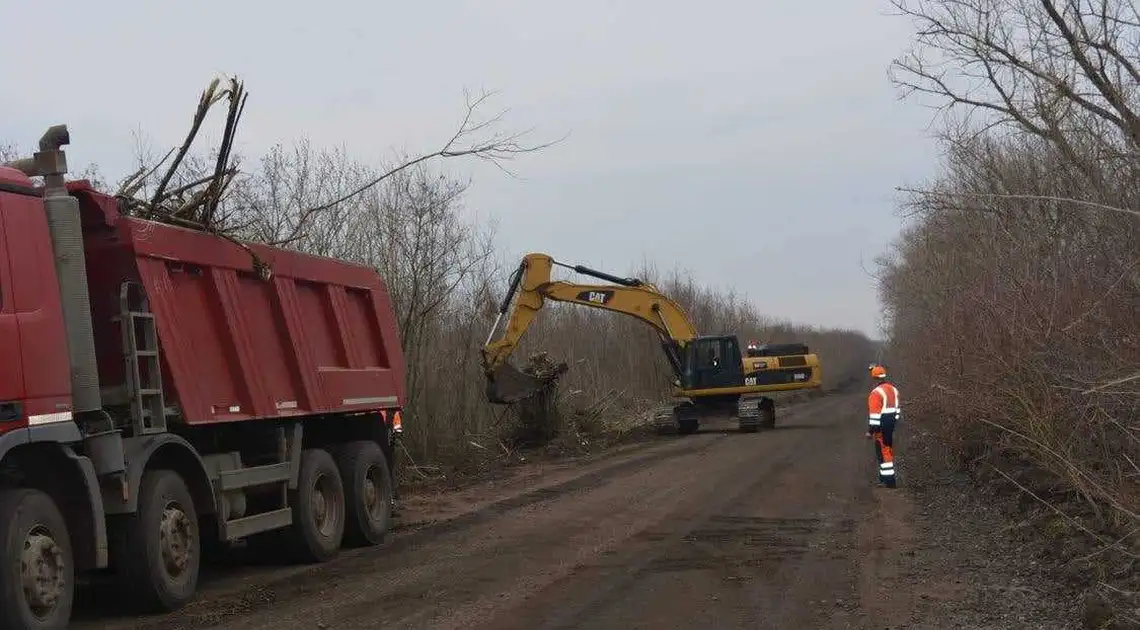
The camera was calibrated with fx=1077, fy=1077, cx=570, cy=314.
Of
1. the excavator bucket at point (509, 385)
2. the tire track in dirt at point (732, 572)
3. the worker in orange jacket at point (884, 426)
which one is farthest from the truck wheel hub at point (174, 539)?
the excavator bucket at point (509, 385)

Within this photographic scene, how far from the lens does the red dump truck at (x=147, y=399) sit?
661cm

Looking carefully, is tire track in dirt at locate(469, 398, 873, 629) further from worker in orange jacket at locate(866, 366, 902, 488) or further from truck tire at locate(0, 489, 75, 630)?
truck tire at locate(0, 489, 75, 630)

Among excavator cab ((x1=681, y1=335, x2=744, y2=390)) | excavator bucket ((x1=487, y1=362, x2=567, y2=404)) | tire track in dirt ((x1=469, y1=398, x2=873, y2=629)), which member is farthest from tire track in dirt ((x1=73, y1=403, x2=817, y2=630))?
excavator cab ((x1=681, y1=335, x2=744, y2=390))

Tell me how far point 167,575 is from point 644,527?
5.17m

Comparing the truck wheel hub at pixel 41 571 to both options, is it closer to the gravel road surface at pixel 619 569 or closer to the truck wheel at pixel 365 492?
the gravel road surface at pixel 619 569

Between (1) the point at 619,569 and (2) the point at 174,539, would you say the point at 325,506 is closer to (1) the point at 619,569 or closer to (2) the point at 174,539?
(2) the point at 174,539

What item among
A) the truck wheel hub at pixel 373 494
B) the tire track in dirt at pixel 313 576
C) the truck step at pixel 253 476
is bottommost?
the tire track in dirt at pixel 313 576

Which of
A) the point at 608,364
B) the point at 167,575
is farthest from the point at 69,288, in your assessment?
the point at 608,364

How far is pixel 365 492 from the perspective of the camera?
36.7 ft

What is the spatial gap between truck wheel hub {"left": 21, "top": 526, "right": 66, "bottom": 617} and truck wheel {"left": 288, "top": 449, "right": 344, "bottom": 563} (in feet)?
10.7

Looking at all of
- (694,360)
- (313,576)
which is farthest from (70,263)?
(694,360)

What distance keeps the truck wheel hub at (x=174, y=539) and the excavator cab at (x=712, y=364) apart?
19.9 m

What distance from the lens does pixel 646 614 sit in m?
7.21

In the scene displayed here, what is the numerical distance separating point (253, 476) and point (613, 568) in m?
3.13
